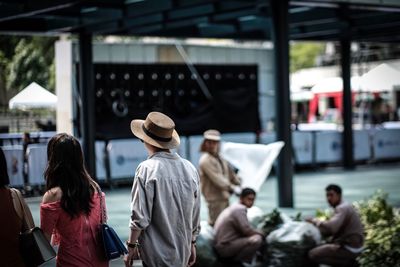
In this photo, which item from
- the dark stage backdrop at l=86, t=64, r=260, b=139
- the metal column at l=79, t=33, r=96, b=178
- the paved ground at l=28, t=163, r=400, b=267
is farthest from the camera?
the dark stage backdrop at l=86, t=64, r=260, b=139

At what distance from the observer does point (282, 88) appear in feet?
51.0

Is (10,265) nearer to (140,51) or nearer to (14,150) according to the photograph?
(14,150)

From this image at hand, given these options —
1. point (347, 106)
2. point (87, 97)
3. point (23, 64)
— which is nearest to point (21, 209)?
point (23, 64)

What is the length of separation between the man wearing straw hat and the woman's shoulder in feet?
1.76

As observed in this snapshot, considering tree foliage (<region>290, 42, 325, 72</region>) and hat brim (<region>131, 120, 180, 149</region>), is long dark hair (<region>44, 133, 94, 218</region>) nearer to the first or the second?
hat brim (<region>131, 120, 180, 149</region>)

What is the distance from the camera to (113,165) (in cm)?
2102

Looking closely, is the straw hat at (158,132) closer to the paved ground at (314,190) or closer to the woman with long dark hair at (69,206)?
the woman with long dark hair at (69,206)

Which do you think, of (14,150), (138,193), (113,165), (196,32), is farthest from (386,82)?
(138,193)

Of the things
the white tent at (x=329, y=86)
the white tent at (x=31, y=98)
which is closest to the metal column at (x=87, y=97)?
the white tent at (x=31, y=98)

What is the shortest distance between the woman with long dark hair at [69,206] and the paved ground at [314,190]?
7057 mm

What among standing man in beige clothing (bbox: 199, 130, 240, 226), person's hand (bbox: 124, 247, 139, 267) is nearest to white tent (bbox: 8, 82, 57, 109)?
standing man in beige clothing (bbox: 199, 130, 240, 226)

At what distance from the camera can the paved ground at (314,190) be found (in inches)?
605

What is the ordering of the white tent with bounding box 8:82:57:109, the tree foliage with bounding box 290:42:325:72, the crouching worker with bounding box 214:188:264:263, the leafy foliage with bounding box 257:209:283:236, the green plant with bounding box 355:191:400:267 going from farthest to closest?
the tree foliage with bounding box 290:42:325:72 → the white tent with bounding box 8:82:57:109 → the leafy foliage with bounding box 257:209:283:236 → the crouching worker with bounding box 214:188:264:263 → the green plant with bounding box 355:191:400:267

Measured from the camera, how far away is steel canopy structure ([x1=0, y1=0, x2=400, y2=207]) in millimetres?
15469
